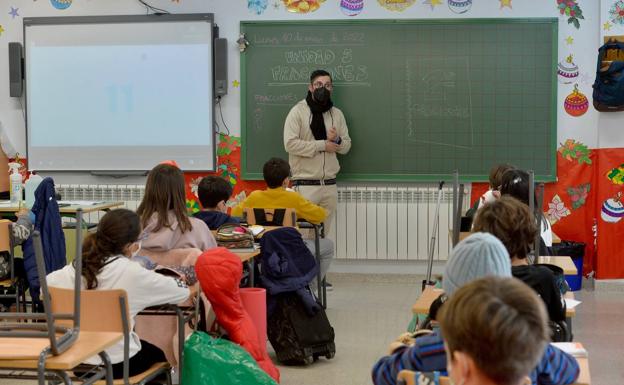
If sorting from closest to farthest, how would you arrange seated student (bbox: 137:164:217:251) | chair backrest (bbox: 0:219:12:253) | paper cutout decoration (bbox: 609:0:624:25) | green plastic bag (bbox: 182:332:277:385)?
green plastic bag (bbox: 182:332:277:385) < seated student (bbox: 137:164:217:251) < chair backrest (bbox: 0:219:12:253) < paper cutout decoration (bbox: 609:0:624:25)

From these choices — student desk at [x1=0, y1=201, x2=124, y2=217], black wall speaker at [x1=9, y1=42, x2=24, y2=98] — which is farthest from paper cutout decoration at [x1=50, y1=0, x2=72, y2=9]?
student desk at [x1=0, y1=201, x2=124, y2=217]

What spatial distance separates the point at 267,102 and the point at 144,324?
409 centimetres

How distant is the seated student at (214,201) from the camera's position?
5410 mm

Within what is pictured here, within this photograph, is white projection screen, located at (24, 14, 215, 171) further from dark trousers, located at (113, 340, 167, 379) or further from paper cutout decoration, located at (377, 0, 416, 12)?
dark trousers, located at (113, 340, 167, 379)

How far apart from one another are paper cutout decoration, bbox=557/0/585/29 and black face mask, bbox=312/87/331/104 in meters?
2.08

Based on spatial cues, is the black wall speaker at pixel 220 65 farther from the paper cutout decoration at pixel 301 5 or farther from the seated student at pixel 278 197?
the seated student at pixel 278 197

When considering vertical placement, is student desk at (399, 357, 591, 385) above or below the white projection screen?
below

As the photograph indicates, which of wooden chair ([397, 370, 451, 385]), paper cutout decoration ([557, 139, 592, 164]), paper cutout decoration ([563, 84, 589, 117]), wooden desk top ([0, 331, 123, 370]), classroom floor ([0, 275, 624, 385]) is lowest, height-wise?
classroom floor ([0, 275, 624, 385])

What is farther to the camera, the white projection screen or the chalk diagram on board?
the white projection screen

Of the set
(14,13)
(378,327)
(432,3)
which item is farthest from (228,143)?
(378,327)

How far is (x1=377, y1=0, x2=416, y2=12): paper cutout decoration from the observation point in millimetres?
7715

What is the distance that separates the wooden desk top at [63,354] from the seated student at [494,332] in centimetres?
132

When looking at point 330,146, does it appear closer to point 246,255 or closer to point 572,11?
point 572,11

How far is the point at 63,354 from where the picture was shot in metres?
2.60
